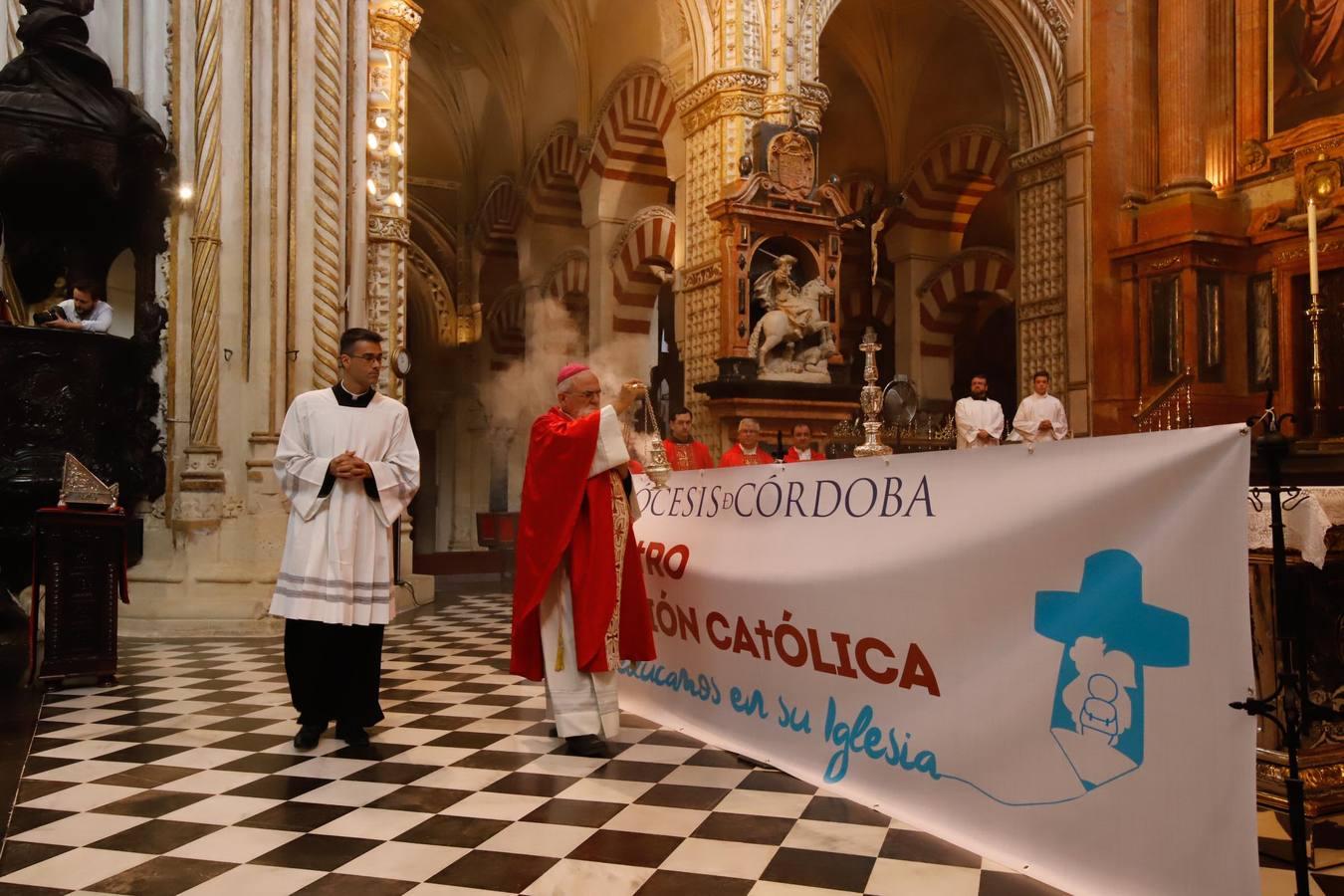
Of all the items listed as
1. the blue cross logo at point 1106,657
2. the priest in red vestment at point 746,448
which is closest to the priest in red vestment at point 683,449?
the priest in red vestment at point 746,448

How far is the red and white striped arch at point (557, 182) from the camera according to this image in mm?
16219

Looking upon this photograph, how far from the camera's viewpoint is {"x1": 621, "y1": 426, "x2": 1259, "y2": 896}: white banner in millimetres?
2264

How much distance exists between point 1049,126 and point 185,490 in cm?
1102

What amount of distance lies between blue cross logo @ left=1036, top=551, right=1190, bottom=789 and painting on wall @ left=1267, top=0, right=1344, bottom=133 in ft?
35.2

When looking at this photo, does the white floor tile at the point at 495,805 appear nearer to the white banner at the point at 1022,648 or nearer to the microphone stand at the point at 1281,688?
the white banner at the point at 1022,648

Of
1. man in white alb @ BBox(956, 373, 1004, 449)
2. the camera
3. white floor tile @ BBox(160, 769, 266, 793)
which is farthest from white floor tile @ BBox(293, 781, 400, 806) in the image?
man in white alb @ BBox(956, 373, 1004, 449)

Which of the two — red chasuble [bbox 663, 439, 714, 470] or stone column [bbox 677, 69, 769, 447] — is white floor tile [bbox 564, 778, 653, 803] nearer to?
red chasuble [bbox 663, 439, 714, 470]

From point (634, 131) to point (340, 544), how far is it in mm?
11500

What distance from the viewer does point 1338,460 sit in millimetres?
5543

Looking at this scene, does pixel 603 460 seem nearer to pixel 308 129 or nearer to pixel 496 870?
pixel 496 870

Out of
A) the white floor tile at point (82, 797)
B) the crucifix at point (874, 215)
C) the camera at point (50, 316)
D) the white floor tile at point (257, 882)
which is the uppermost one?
the crucifix at point (874, 215)

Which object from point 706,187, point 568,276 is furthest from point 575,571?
point 568,276

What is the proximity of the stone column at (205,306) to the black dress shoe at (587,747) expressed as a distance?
14.5ft

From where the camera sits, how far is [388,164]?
37.2ft
